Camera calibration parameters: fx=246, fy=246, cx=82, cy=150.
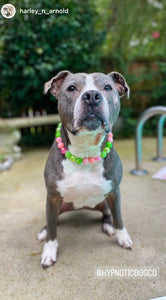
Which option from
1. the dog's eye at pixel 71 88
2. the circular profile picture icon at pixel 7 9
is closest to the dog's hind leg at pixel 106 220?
the dog's eye at pixel 71 88

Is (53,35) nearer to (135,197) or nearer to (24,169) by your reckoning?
(24,169)

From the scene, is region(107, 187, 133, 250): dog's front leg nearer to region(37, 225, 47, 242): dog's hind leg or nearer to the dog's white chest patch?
the dog's white chest patch

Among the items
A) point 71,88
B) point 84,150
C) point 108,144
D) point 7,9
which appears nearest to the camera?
point 71,88

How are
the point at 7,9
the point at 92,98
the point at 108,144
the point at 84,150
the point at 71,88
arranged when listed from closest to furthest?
the point at 92,98, the point at 71,88, the point at 84,150, the point at 108,144, the point at 7,9

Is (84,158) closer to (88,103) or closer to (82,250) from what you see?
(88,103)

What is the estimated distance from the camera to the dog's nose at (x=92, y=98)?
4.12 feet

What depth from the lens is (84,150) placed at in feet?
4.98

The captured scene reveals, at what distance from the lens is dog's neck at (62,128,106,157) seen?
1.39m

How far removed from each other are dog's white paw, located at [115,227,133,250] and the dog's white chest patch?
411 millimetres

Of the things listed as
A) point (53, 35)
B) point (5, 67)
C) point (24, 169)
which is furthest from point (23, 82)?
point (24, 169)

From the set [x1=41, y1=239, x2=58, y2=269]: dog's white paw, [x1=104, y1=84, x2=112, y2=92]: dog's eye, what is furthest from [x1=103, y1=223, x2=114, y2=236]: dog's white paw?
[x1=104, y1=84, x2=112, y2=92]: dog's eye

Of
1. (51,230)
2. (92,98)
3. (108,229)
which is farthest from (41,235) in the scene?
(92,98)

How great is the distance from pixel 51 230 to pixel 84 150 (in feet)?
2.08

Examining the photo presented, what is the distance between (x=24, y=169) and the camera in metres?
3.75
